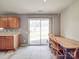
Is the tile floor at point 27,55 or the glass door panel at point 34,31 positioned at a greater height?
the glass door panel at point 34,31

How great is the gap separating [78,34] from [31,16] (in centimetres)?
432

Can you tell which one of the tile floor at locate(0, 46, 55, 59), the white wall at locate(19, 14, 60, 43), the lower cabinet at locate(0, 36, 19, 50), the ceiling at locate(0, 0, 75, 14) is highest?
the ceiling at locate(0, 0, 75, 14)

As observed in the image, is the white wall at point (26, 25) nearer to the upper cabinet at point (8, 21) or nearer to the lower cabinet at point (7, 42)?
the upper cabinet at point (8, 21)

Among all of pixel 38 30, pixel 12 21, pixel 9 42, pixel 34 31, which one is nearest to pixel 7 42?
pixel 9 42

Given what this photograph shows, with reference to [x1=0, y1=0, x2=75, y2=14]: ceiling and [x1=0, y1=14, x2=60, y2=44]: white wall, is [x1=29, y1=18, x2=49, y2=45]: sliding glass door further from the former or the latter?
[x1=0, y1=0, x2=75, y2=14]: ceiling

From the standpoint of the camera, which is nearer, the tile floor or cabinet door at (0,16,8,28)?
the tile floor

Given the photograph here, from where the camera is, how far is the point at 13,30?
8.24 meters

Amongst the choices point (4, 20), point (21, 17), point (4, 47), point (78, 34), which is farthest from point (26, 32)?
point (78, 34)

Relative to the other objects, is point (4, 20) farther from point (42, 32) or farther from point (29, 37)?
point (42, 32)

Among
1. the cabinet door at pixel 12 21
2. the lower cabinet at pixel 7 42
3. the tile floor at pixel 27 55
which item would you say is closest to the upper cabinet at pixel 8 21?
the cabinet door at pixel 12 21

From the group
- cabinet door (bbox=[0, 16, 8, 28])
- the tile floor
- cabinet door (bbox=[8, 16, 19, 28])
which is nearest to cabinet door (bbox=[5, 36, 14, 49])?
the tile floor

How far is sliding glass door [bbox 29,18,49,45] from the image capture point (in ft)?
28.3

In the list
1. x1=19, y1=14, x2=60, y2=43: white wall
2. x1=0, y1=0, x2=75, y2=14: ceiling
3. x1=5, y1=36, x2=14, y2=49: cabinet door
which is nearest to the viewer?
x1=0, y1=0, x2=75, y2=14: ceiling

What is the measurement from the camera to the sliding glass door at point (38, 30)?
8641 millimetres
